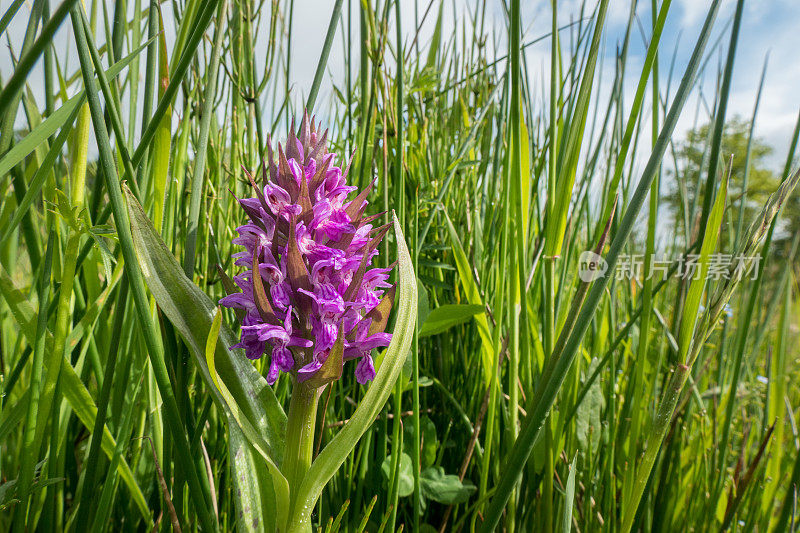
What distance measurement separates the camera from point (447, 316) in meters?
0.69

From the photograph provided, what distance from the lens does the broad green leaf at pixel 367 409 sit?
1.49 ft

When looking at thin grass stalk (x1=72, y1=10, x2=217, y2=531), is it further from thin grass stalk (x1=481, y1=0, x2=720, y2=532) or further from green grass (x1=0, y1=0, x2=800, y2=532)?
thin grass stalk (x1=481, y1=0, x2=720, y2=532)

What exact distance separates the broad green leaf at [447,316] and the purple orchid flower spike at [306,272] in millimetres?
159

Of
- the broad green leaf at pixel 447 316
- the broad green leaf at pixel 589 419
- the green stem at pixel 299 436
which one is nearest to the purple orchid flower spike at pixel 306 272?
the green stem at pixel 299 436

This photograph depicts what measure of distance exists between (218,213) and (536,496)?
69cm

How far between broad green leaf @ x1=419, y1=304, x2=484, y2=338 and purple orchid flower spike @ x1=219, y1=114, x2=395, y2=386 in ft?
0.52

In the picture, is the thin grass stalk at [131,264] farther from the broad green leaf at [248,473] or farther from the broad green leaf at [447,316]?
the broad green leaf at [447,316]

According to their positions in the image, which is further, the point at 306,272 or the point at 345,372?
the point at 345,372

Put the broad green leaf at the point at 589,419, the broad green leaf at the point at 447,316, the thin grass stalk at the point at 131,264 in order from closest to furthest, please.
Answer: the thin grass stalk at the point at 131,264, the broad green leaf at the point at 447,316, the broad green leaf at the point at 589,419

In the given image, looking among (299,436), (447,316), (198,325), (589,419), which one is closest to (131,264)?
(198,325)

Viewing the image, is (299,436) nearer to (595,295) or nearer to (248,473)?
(248,473)

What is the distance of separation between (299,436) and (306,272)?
0.17 metres

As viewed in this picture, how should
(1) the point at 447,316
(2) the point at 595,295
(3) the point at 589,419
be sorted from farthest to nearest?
(3) the point at 589,419, (1) the point at 447,316, (2) the point at 595,295

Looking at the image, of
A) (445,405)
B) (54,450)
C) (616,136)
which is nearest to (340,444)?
(54,450)
